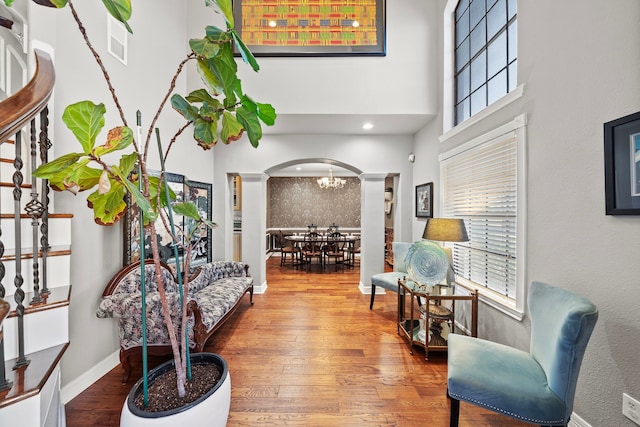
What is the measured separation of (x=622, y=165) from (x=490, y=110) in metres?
1.21

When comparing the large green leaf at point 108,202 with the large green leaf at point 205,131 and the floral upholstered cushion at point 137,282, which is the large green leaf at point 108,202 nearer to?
the large green leaf at point 205,131

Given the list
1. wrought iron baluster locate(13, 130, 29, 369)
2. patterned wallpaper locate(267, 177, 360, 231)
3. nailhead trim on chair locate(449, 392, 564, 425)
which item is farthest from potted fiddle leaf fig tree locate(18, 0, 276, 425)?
patterned wallpaper locate(267, 177, 360, 231)

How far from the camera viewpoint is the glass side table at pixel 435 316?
2270 millimetres

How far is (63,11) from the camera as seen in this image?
6.11ft

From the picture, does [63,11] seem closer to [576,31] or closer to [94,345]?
[94,345]

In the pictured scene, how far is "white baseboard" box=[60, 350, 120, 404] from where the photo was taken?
1.85 meters

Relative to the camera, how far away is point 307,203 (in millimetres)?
8297

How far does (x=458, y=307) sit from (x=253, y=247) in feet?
10.2

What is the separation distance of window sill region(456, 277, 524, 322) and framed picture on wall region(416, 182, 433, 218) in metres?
1.13

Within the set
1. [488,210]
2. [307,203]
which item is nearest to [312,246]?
[307,203]

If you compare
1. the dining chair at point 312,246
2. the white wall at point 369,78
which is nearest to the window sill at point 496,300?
the white wall at point 369,78

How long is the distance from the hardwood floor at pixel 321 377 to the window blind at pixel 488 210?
3.02 ft

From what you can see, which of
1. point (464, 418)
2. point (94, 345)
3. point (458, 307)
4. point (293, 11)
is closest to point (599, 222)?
point (464, 418)

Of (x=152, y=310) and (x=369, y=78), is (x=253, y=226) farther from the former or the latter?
(x=369, y=78)
